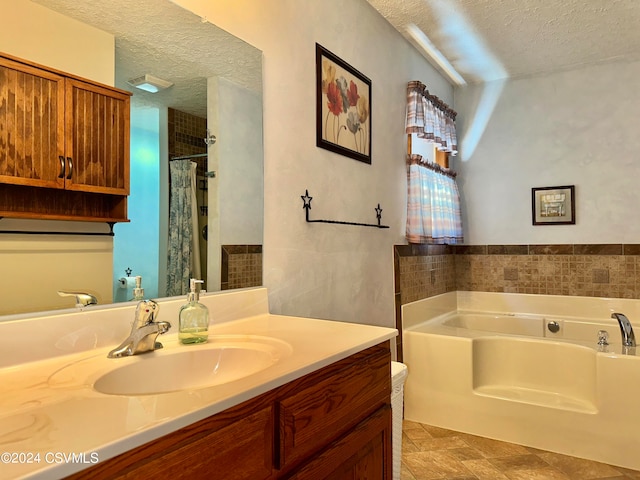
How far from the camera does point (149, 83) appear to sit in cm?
134

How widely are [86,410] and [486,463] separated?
2.27m

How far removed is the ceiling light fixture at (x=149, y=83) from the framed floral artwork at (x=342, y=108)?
87 centimetres

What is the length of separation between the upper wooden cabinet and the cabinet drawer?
2.40 ft

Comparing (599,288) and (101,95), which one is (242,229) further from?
(599,288)

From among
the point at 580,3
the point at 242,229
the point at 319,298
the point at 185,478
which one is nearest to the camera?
the point at 185,478

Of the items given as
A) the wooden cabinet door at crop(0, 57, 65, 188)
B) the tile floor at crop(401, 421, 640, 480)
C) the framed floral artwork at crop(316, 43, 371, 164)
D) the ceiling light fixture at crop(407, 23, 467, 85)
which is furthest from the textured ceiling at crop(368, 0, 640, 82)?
the tile floor at crop(401, 421, 640, 480)

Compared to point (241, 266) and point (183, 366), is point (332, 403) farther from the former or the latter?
point (241, 266)

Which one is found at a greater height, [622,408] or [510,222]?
[510,222]

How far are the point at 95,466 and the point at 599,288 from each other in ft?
12.2

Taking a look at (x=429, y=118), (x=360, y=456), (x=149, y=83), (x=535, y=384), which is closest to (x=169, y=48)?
(x=149, y=83)

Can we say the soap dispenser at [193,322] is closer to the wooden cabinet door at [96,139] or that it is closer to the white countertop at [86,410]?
the white countertop at [86,410]

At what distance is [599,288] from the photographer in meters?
3.38

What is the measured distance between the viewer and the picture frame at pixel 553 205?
3479 mm

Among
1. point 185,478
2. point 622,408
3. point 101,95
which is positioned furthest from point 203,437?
point 622,408
